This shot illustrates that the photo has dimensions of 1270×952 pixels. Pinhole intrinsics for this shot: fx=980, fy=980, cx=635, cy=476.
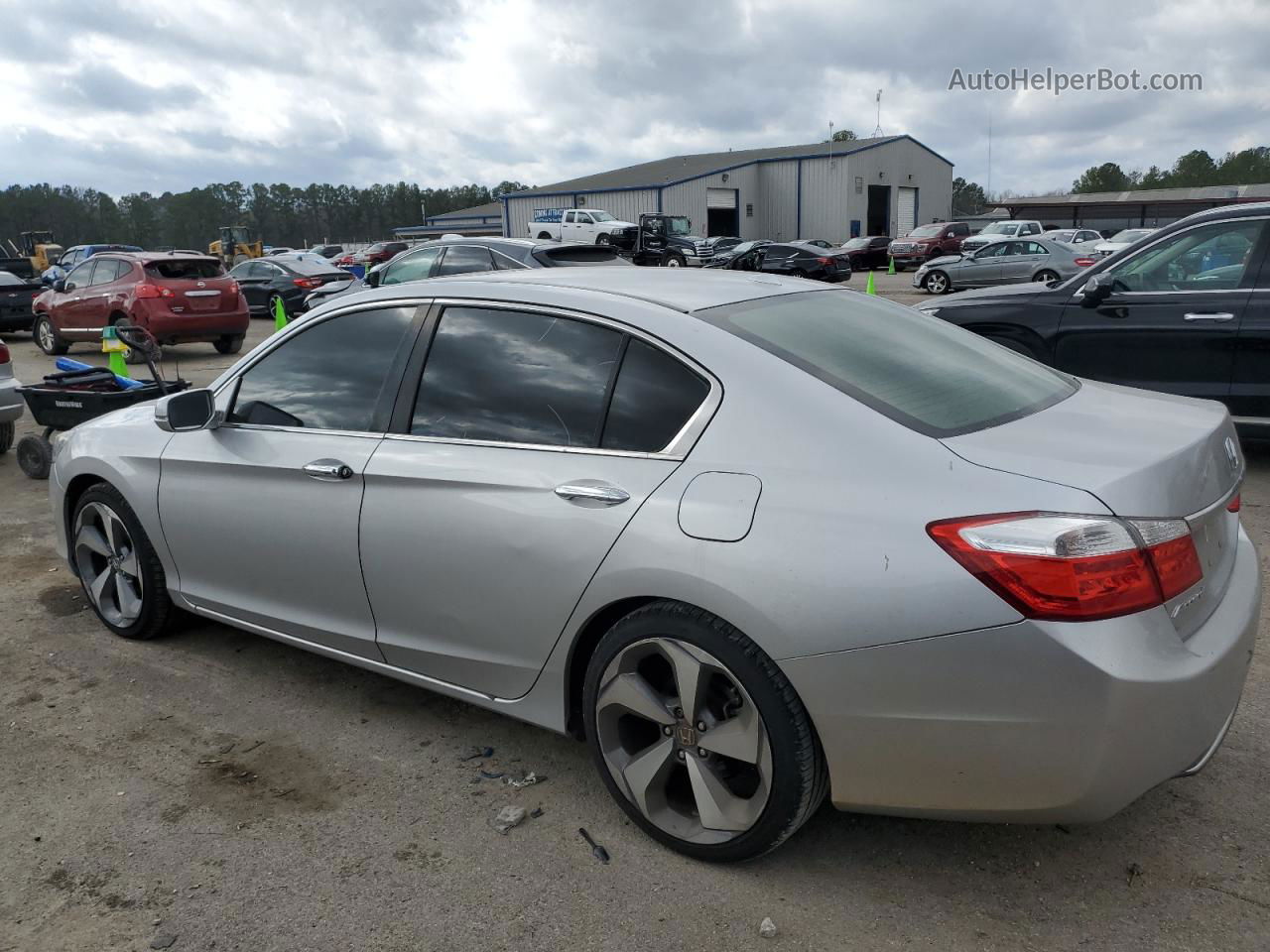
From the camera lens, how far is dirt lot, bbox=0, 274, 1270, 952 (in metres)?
2.47

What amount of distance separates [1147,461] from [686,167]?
209ft

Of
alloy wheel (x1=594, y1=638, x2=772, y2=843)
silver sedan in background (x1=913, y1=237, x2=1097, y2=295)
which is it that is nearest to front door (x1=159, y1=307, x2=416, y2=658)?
alloy wheel (x1=594, y1=638, x2=772, y2=843)

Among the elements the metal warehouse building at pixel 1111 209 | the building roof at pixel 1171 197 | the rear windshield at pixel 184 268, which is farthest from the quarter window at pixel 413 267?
the building roof at pixel 1171 197

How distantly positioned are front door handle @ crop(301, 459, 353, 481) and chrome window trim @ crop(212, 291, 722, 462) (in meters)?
0.11

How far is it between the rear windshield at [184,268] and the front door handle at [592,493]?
46.0 feet

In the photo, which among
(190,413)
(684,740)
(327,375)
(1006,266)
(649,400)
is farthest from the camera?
(1006,266)

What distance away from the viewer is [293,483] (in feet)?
11.3

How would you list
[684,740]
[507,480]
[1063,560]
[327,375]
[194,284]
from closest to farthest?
[1063,560], [684,740], [507,480], [327,375], [194,284]

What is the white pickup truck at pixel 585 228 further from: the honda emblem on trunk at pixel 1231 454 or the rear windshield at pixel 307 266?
the honda emblem on trunk at pixel 1231 454

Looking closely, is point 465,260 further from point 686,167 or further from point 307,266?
point 686,167

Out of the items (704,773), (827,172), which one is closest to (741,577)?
(704,773)

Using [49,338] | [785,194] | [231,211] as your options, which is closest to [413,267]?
[49,338]

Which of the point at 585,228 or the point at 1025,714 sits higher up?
the point at 585,228

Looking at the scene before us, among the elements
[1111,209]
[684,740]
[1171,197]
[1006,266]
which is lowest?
[684,740]
